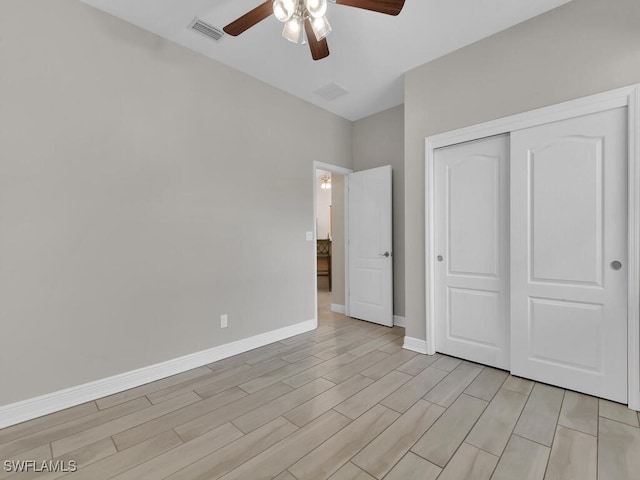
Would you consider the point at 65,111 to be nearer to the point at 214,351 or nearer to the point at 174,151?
the point at 174,151

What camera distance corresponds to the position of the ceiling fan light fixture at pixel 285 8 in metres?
1.67

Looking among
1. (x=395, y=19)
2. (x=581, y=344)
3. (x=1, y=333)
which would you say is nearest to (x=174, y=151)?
(x=1, y=333)

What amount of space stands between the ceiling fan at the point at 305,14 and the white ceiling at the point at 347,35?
1.77 feet

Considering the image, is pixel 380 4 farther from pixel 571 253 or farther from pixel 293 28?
pixel 571 253

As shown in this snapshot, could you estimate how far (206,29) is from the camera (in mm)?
2521

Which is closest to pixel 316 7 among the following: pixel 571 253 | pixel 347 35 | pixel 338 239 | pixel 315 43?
pixel 315 43

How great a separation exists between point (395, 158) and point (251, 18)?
2.63m

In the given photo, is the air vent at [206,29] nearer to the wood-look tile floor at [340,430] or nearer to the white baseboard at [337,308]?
the wood-look tile floor at [340,430]

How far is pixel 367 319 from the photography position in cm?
420

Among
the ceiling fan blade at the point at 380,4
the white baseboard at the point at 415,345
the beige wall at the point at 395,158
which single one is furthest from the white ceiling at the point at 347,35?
the white baseboard at the point at 415,345

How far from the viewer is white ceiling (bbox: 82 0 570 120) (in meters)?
2.29

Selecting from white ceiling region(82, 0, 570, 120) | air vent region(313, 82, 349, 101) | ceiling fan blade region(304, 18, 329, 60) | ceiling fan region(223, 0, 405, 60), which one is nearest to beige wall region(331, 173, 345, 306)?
air vent region(313, 82, 349, 101)

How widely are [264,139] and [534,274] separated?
292cm

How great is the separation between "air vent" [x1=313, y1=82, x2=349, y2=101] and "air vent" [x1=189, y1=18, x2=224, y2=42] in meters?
1.28
